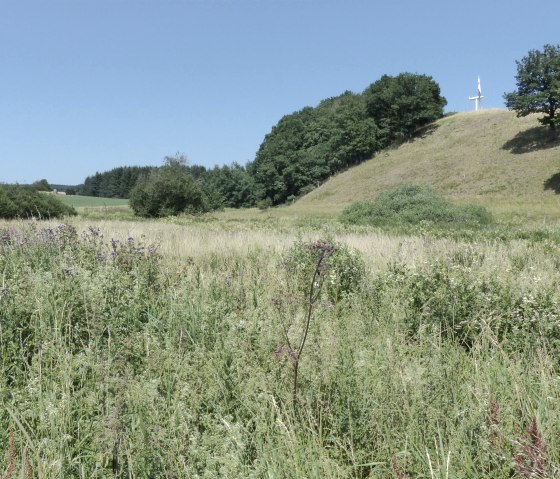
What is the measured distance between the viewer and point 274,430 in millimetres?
2496

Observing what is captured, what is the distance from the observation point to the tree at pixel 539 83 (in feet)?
163

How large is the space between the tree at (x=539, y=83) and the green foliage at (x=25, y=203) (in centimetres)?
5202

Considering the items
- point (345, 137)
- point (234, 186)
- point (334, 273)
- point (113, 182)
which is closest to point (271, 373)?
point (334, 273)

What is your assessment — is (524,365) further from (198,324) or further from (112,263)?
(112,263)

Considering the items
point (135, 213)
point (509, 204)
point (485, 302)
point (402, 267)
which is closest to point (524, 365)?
point (485, 302)

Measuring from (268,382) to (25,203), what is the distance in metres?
43.9

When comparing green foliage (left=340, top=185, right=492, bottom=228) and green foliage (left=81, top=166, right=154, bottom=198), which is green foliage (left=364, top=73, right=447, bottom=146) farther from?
green foliage (left=81, top=166, right=154, bottom=198)

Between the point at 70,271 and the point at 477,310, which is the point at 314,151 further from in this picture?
the point at 70,271

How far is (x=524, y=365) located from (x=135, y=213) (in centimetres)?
5289

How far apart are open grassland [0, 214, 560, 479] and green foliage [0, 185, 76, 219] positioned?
3704 cm

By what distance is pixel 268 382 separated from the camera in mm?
2834

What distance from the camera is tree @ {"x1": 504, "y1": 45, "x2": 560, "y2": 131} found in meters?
49.7

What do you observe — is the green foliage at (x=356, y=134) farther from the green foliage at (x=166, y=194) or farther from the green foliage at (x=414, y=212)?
the green foliage at (x=414, y=212)

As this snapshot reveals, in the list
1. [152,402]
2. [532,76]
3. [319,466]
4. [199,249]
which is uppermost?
[532,76]
